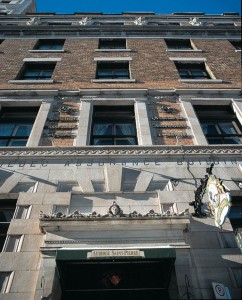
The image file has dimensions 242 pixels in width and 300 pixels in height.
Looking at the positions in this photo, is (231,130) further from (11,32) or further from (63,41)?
(11,32)

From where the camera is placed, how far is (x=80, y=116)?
10758mm

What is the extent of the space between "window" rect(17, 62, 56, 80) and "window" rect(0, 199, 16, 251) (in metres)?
8.15

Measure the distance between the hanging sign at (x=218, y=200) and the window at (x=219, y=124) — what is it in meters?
4.54

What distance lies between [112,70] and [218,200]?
11174 millimetres

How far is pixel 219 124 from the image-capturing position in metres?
11.5

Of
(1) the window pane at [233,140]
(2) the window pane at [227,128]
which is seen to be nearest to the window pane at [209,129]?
(2) the window pane at [227,128]

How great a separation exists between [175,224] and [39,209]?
337 centimetres

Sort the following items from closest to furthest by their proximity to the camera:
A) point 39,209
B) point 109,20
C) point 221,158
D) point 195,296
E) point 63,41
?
1. point 195,296
2. point 39,209
3. point 221,158
4. point 63,41
5. point 109,20

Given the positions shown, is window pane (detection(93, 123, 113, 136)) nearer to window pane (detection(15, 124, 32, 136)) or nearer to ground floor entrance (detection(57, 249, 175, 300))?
window pane (detection(15, 124, 32, 136))

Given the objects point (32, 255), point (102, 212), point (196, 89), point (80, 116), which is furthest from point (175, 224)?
point (196, 89)

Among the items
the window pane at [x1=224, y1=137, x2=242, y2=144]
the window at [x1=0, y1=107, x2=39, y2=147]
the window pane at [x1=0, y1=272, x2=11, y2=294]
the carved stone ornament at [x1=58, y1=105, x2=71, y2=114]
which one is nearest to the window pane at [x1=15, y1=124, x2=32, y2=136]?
the window at [x1=0, y1=107, x2=39, y2=147]

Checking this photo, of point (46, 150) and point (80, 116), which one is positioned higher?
point (80, 116)

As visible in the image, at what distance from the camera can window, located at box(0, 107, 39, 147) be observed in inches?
406

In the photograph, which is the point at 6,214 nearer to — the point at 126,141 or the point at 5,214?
the point at 5,214
